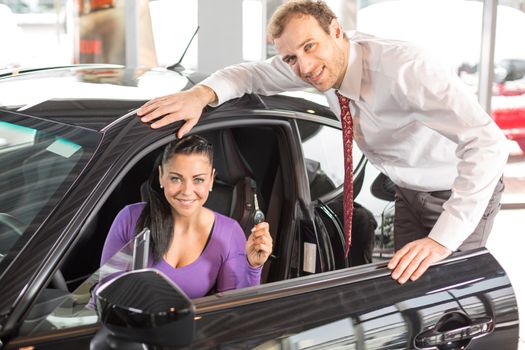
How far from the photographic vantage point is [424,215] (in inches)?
107

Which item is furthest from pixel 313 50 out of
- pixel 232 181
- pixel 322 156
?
pixel 232 181

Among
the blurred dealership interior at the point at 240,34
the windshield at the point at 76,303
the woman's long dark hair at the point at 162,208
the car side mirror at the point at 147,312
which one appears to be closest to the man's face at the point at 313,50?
the woman's long dark hair at the point at 162,208

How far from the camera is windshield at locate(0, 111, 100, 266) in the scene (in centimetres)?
195

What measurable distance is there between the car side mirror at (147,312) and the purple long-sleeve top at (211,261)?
757 millimetres

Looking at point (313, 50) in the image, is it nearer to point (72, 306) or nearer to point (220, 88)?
point (220, 88)

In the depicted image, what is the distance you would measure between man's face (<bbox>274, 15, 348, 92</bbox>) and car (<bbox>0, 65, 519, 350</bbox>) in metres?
0.18

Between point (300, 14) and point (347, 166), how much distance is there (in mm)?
467

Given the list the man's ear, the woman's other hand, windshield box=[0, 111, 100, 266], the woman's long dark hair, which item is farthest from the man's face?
windshield box=[0, 111, 100, 266]

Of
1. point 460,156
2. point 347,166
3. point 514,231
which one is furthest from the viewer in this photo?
point 514,231

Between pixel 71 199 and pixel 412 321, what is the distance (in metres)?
0.85

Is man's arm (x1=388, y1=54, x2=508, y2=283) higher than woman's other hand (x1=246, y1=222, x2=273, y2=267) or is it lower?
higher

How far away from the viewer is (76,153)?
2039mm

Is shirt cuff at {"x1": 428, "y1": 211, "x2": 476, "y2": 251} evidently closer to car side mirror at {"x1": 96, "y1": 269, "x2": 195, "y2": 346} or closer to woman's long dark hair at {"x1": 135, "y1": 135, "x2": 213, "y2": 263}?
woman's long dark hair at {"x1": 135, "y1": 135, "x2": 213, "y2": 263}

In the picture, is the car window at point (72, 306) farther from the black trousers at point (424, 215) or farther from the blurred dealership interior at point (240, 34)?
the blurred dealership interior at point (240, 34)
